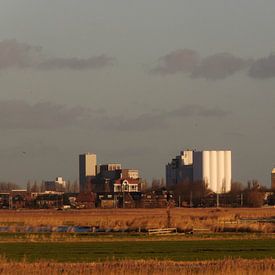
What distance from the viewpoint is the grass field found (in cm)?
5578

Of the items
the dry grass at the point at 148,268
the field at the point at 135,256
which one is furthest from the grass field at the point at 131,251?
the dry grass at the point at 148,268

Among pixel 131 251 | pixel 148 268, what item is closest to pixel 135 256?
pixel 131 251

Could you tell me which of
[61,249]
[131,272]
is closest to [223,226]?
[61,249]

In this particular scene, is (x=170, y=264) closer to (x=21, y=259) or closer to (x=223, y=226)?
(x=21, y=259)

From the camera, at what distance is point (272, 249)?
211 ft

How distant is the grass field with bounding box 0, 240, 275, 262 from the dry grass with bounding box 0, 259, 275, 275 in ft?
21.4

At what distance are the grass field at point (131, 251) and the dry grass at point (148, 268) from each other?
256 inches

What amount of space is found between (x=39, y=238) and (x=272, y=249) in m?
24.8

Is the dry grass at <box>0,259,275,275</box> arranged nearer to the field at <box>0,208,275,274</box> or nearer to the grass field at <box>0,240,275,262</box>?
the field at <box>0,208,275,274</box>

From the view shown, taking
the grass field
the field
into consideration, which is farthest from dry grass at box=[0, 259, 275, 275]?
the grass field

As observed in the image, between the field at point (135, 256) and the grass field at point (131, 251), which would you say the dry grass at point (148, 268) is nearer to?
the field at point (135, 256)

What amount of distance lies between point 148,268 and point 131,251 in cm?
1847

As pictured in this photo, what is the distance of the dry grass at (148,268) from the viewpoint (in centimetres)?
4216

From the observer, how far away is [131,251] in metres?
62.3
